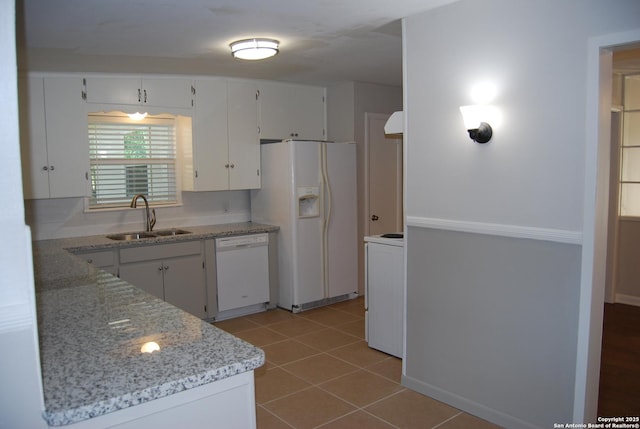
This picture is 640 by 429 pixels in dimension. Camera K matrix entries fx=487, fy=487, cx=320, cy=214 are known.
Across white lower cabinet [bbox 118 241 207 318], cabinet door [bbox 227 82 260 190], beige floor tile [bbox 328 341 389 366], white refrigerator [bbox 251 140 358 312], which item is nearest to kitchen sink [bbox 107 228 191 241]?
white lower cabinet [bbox 118 241 207 318]

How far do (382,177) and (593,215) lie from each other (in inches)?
137

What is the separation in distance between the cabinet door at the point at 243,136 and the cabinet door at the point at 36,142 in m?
1.65

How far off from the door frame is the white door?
321 cm

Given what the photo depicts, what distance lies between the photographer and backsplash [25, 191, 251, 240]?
14.1 feet

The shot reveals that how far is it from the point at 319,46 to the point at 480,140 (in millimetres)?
1603

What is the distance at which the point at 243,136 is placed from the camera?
16.5 ft

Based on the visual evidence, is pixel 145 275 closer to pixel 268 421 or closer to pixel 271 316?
pixel 271 316

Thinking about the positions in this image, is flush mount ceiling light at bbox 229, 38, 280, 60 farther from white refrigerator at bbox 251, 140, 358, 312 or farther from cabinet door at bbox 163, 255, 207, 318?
cabinet door at bbox 163, 255, 207, 318

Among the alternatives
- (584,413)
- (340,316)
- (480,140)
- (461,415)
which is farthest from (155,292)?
(584,413)

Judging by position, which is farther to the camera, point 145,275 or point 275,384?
point 145,275

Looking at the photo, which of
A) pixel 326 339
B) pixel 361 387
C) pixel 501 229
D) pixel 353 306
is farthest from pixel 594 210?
pixel 353 306

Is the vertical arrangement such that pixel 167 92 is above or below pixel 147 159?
above

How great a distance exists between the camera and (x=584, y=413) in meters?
2.33

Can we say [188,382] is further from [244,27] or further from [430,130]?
[244,27]
